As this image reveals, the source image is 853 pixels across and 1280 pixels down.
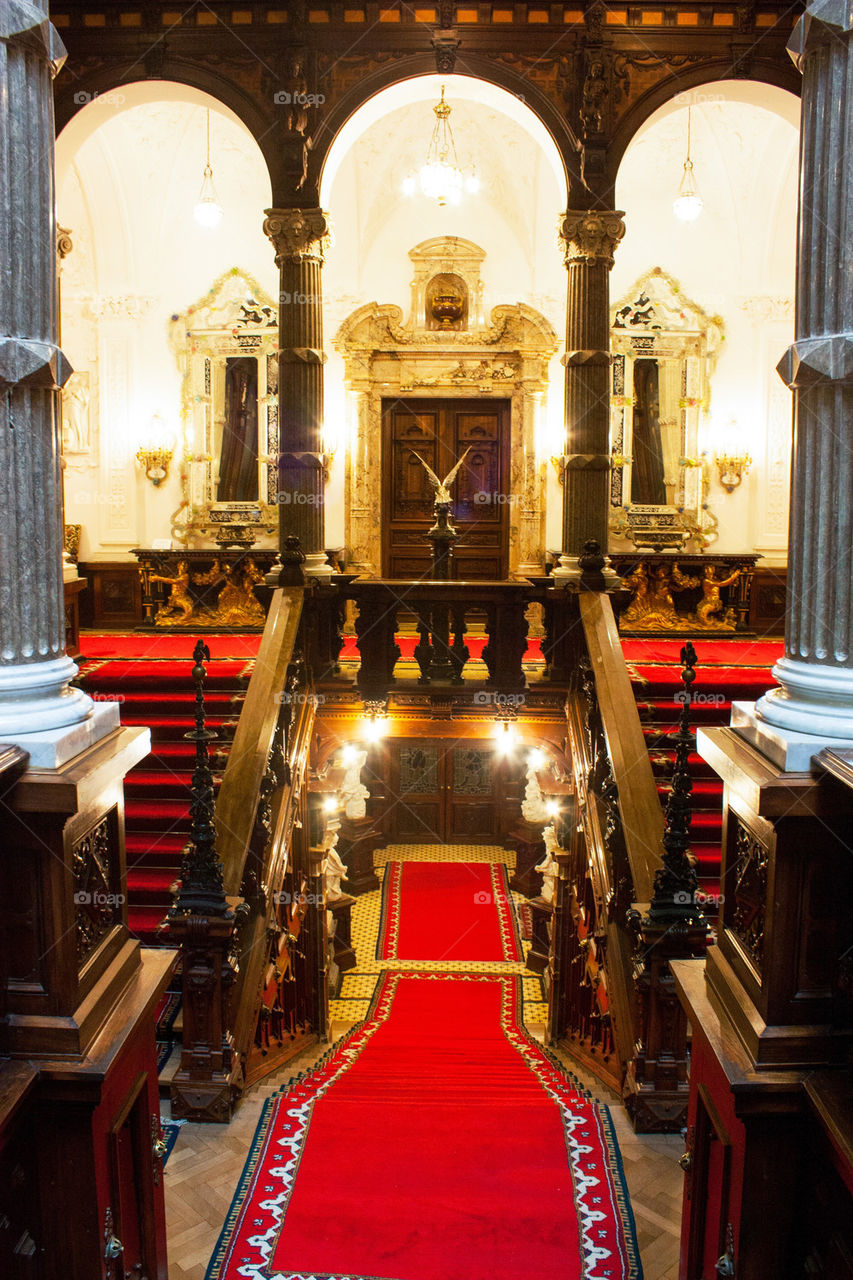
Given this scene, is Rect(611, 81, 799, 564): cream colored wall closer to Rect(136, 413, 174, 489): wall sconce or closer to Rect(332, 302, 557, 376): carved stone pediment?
Rect(332, 302, 557, 376): carved stone pediment

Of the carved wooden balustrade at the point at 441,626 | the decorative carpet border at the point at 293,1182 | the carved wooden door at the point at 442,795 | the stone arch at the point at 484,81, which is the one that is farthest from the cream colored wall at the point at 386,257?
the decorative carpet border at the point at 293,1182

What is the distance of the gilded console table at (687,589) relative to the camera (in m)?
10.4

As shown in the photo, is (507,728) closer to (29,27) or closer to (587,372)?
(587,372)

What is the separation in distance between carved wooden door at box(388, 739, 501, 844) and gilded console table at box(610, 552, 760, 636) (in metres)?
2.13

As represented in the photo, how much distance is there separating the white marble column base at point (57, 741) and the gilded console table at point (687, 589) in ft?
26.9

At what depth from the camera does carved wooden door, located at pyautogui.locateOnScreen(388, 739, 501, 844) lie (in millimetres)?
11016

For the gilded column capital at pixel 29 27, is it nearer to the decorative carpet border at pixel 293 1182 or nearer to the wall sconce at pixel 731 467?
the decorative carpet border at pixel 293 1182

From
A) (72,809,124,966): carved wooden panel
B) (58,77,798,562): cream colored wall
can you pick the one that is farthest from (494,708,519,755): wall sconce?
(58,77,798,562): cream colored wall

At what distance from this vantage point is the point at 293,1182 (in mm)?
3510

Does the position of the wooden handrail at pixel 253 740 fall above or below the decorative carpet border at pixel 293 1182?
above

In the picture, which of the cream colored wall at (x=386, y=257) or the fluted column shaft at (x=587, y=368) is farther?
the cream colored wall at (x=386, y=257)

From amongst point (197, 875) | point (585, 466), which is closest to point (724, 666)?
point (585, 466)

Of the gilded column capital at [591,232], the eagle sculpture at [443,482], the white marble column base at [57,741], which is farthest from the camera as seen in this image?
the eagle sculpture at [443,482]

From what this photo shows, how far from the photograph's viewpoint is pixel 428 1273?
3.04 meters
